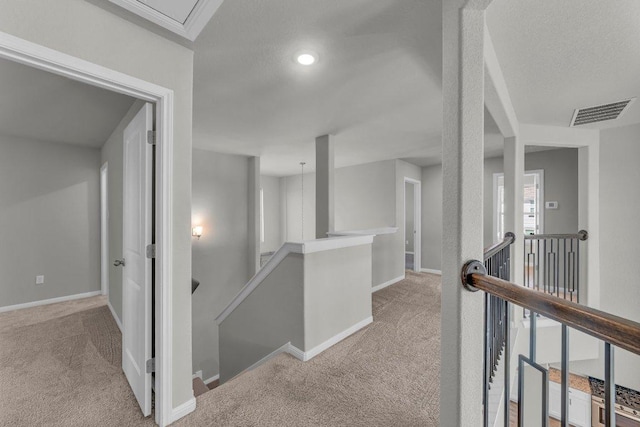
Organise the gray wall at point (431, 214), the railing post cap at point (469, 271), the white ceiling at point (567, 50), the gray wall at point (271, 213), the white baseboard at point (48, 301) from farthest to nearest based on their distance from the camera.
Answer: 1. the gray wall at point (271, 213)
2. the gray wall at point (431, 214)
3. the white baseboard at point (48, 301)
4. the white ceiling at point (567, 50)
5. the railing post cap at point (469, 271)

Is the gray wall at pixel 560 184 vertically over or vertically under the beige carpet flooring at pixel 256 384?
over

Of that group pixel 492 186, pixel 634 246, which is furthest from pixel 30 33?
pixel 492 186

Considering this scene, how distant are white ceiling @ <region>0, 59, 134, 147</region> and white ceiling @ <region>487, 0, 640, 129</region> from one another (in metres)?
3.07

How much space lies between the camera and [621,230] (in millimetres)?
3375

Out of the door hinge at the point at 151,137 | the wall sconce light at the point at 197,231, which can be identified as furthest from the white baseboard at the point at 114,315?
the door hinge at the point at 151,137

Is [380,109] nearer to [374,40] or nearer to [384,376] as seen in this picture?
[374,40]

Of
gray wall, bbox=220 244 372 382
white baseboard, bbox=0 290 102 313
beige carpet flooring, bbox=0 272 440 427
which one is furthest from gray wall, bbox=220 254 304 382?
white baseboard, bbox=0 290 102 313

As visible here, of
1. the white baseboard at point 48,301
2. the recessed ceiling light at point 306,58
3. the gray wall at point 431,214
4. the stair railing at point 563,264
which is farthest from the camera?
the gray wall at point 431,214

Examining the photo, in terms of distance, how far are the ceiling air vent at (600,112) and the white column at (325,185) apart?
2763 mm

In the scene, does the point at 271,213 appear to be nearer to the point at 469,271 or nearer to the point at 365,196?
the point at 365,196

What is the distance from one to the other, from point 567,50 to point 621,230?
2864mm

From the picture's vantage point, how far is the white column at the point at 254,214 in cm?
533

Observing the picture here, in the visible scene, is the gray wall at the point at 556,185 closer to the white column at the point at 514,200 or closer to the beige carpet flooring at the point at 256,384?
the white column at the point at 514,200

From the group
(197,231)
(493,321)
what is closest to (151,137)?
(493,321)
